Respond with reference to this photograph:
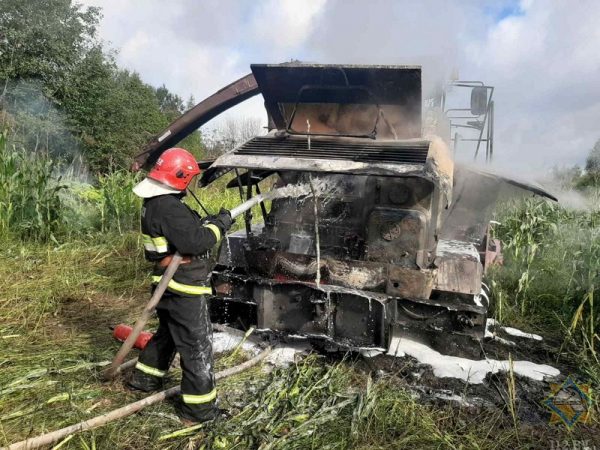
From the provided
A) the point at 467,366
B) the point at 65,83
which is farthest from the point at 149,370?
the point at 65,83

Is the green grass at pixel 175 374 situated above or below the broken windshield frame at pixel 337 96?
below

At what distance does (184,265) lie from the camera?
300cm

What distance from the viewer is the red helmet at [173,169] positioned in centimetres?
298

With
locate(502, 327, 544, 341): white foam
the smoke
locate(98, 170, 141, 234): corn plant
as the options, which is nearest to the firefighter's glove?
locate(502, 327, 544, 341): white foam

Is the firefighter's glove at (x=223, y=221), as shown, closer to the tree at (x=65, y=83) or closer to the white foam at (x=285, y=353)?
the white foam at (x=285, y=353)

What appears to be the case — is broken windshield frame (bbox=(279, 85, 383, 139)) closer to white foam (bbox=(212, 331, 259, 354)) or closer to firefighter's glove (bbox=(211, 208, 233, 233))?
firefighter's glove (bbox=(211, 208, 233, 233))

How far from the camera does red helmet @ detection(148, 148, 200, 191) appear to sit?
298cm

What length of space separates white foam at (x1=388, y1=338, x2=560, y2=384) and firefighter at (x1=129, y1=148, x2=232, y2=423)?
65.0 inches

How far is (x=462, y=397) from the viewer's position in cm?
333

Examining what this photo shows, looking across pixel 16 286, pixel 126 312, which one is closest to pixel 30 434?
pixel 126 312

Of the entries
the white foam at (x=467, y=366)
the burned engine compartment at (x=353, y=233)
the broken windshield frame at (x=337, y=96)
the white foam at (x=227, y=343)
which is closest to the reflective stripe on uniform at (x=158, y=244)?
the burned engine compartment at (x=353, y=233)

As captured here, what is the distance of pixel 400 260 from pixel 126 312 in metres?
3.00

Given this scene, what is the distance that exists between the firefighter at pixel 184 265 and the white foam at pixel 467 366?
1650 mm

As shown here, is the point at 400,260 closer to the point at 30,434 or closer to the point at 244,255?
the point at 244,255
